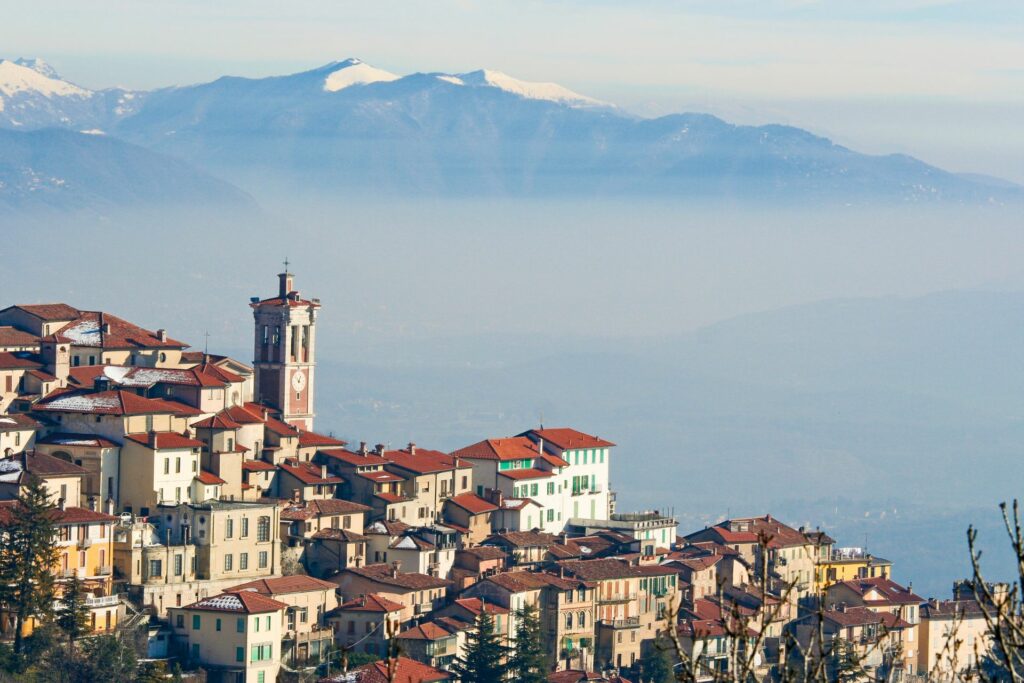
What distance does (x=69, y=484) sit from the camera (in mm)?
79438

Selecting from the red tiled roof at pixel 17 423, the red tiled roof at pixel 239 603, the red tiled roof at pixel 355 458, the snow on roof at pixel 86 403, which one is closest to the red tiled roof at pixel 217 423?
the snow on roof at pixel 86 403

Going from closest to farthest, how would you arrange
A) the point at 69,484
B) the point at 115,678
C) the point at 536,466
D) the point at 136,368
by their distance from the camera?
the point at 115,678 → the point at 69,484 → the point at 136,368 → the point at 536,466

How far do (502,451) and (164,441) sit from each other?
1868cm

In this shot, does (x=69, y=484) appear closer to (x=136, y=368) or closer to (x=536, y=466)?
(x=136, y=368)

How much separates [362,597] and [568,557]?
35.6 feet

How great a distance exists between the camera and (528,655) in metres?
77.8

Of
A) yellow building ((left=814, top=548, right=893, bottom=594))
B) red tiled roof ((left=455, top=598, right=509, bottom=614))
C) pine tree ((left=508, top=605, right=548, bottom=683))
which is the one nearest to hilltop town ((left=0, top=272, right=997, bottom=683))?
red tiled roof ((left=455, top=598, right=509, bottom=614))

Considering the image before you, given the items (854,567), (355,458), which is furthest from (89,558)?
(854,567)

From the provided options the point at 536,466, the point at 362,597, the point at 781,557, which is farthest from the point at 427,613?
the point at 781,557

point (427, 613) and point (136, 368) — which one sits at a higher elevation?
point (136, 368)

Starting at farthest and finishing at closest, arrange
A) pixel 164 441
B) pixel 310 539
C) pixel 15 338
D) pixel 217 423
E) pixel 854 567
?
pixel 854 567 < pixel 15 338 < pixel 217 423 < pixel 310 539 < pixel 164 441

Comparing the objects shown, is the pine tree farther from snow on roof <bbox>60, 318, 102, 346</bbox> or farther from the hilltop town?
snow on roof <bbox>60, 318, 102, 346</bbox>

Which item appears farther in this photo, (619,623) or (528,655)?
(619,623)

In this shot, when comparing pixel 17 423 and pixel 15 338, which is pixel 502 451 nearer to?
pixel 15 338
